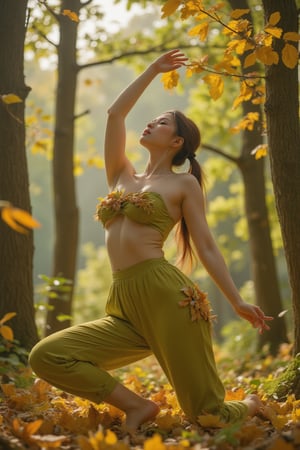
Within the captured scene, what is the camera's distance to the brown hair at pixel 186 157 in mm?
3811

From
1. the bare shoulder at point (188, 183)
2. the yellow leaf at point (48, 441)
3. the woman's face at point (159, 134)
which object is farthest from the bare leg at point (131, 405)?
the woman's face at point (159, 134)

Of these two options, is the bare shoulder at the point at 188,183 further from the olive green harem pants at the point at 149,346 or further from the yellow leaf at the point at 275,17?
the yellow leaf at the point at 275,17

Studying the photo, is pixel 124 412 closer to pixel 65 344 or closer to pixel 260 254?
pixel 65 344

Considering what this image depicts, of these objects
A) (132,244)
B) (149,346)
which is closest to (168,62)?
(132,244)

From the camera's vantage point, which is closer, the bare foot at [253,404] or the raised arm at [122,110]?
the bare foot at [253,404]

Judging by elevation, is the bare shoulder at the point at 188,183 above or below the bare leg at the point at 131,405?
above

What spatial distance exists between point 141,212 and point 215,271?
0.55 m

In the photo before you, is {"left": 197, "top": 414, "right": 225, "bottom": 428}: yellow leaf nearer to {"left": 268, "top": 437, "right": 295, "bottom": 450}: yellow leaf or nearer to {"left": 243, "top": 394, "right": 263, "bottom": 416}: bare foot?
{"left": 243, "top": 394, "right": 263, "bottom": 416}: bare foot

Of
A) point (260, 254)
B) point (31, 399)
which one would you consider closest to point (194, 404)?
point (31, 399)

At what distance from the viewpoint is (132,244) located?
11.4 ft

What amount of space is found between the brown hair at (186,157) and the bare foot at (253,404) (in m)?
0.93

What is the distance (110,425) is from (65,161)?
4.55 m

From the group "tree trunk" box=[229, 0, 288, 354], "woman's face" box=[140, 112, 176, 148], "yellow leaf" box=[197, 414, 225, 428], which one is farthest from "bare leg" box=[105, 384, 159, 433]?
"tree trunk" box=[229, 0, 288, 354]

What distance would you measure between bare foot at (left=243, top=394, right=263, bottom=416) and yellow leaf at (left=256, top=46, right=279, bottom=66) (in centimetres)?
193
